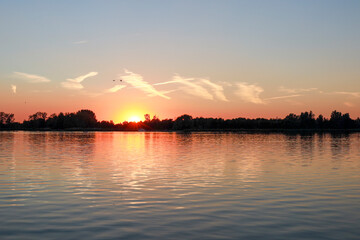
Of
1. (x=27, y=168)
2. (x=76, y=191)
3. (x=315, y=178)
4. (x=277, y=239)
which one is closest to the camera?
(x=277, y=239)

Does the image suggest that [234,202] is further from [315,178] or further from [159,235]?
[315,178]

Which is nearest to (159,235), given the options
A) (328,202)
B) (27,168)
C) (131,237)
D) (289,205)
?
(131,237)

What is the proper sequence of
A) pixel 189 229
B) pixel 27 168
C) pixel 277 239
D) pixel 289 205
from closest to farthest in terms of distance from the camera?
pixel 277 239
pixel 189 229
pixel 289 205
pixel 27 168

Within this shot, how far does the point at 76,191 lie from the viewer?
26703 millimetres

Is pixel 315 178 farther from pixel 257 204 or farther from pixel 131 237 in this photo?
pixel 131 237

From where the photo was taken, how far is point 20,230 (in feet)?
55.0

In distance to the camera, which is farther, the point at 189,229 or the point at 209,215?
the point at 209,215

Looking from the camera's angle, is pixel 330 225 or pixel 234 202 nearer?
pixel 330 225

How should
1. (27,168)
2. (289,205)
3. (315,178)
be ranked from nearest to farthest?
(289,205) < (315,178) < (27,168)

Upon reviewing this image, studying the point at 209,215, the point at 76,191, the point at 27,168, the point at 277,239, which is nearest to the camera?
the point at 277,239

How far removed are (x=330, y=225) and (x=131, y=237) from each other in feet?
31.2

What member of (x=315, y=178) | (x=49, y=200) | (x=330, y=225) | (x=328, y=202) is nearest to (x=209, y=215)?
(x=330, y=225)

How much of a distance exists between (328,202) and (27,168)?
105ft

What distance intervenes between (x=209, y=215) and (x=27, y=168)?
93.8ft
